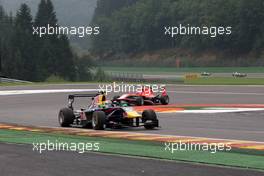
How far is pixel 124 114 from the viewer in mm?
18734

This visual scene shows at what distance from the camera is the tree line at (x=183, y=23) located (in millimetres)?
100750

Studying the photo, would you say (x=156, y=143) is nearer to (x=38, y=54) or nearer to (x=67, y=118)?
(x=67, y=118)

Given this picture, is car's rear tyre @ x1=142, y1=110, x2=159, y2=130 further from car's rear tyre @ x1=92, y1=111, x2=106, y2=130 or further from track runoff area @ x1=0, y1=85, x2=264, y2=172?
car's rear tyre @ x1=92, y1=111, x2=106, y2=130

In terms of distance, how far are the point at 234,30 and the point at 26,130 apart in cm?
8592

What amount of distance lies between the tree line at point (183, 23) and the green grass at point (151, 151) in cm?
8366

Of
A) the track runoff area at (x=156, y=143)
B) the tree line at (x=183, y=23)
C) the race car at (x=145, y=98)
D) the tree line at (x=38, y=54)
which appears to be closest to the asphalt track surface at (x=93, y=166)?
the track runoff area at (x=156, y=143)

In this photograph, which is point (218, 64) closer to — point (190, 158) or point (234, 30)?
point (234, 30)

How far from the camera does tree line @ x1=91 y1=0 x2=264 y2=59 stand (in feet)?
331

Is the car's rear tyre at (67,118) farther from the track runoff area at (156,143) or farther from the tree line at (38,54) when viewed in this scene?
the tree line at (38,54)

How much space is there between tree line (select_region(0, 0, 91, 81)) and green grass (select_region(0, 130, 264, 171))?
79.2 m

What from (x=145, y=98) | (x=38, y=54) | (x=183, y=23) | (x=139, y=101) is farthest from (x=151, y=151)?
(x=183, y=23)

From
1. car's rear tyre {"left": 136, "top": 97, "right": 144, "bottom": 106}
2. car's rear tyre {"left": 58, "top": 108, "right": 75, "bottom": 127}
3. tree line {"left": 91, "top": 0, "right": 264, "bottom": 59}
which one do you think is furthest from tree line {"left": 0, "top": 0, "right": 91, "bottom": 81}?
car's rear tyre {"left": 58, "top": 108, "right": 75, "bottom": 127}

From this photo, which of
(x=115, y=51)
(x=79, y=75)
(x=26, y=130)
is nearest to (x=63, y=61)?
(x=79, y=75)

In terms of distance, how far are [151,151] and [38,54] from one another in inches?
3605
